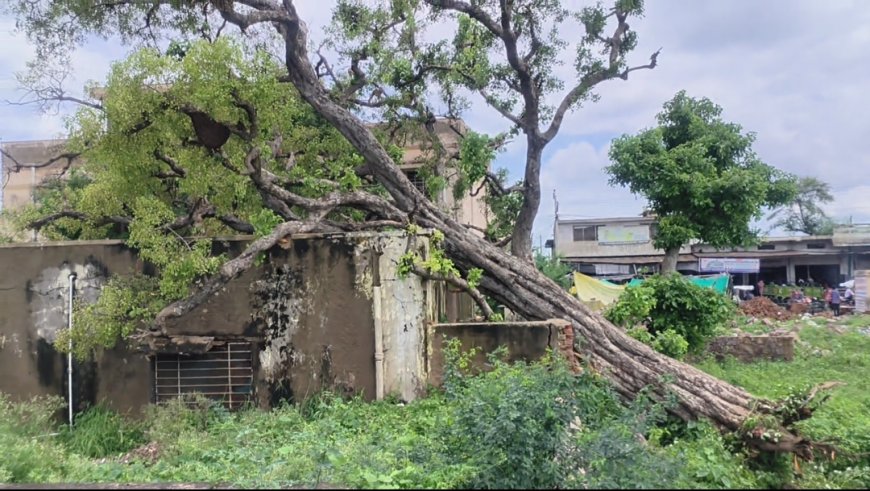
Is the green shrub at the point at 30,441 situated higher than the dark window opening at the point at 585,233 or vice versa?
the dark window opening at the point at 585,233

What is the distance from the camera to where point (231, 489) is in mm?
3686

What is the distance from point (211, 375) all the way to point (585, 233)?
1106 inches

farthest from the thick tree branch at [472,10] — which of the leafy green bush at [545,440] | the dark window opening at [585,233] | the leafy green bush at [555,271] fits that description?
the dark window opening at [585,233]

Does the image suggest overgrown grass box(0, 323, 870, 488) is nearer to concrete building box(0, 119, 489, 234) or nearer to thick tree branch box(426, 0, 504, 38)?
thick tree branch box(426, 0, 504, 38)

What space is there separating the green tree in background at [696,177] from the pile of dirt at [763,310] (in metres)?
5.94

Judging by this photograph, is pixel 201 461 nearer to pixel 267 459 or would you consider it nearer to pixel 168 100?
pixel 267 459

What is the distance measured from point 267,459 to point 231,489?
1.69 m

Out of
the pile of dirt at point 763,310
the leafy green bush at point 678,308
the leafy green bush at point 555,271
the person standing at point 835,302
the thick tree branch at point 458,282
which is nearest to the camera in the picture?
the thick tree branch at point 458,282

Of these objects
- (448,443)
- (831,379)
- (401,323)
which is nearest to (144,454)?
(401,323)

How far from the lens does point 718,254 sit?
30469mm

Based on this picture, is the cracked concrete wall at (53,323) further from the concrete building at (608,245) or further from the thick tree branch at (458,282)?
the concrete building at (608,245)

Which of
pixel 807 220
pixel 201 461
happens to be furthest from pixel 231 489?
pixel 807 220

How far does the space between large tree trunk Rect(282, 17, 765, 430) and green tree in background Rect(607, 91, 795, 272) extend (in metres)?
6.90

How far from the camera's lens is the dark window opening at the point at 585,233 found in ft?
112
